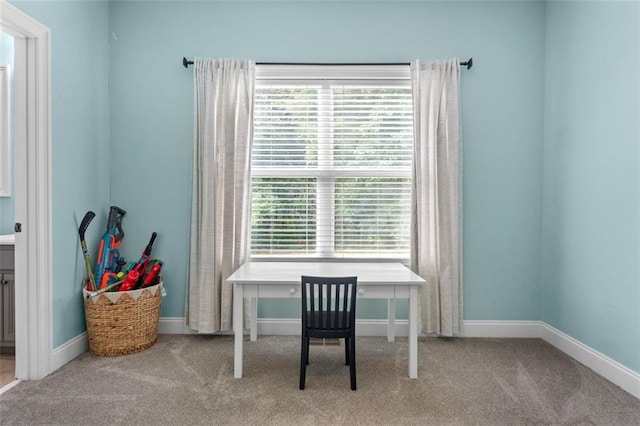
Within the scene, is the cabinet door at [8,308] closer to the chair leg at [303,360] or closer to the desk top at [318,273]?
the desk top at [318,273]

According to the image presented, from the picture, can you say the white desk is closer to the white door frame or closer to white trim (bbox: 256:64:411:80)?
the white door frame

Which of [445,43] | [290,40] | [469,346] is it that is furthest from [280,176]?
[469,346]

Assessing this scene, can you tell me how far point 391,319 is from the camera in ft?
9.96

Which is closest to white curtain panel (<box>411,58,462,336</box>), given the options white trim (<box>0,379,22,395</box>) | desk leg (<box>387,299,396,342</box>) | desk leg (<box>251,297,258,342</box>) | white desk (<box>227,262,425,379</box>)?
desk leg (<box>387,299,396,342</box>)

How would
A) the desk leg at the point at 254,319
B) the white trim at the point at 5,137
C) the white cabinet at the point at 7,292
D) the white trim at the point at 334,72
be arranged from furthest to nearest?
the white trim at the point at 334,72
the desk leg at the point at 254,319
the white trim at the point at 5,137
the white cabinet at the point at 7,292

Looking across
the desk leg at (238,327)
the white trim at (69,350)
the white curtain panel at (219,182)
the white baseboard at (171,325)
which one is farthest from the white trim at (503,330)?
the white trim at (69,350)

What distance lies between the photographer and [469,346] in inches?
119

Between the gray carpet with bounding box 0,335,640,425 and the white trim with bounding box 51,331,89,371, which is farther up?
the white trim with bounding box 51,331,89,371

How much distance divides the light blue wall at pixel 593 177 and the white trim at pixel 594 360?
5cm

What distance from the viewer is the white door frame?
2.40 meters

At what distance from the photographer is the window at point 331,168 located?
3254 millimetres

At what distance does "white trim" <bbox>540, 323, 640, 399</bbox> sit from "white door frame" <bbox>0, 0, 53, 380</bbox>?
3744 millimetres

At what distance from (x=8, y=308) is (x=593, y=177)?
14.2ft

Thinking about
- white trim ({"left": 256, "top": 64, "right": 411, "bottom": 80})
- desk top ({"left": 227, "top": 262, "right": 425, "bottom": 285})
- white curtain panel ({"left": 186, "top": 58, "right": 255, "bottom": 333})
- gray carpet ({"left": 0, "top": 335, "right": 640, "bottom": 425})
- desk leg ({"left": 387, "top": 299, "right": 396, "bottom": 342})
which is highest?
white trim ({"left": 256, "top": 64, "right": 411, "bottom": 80})
